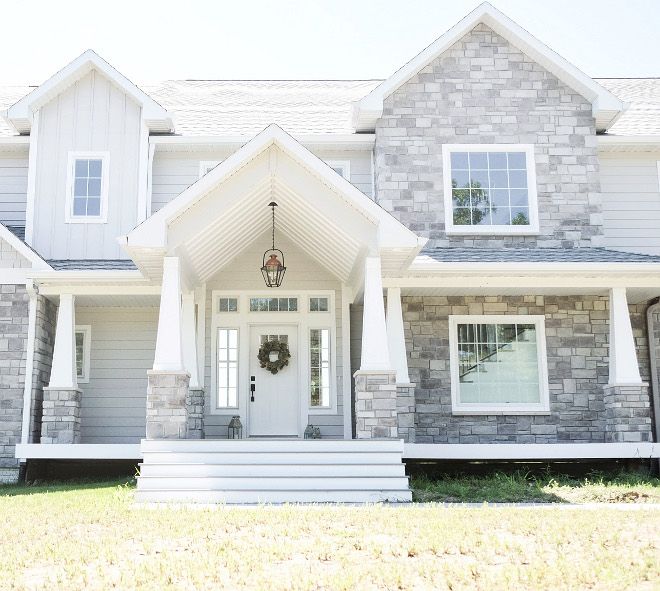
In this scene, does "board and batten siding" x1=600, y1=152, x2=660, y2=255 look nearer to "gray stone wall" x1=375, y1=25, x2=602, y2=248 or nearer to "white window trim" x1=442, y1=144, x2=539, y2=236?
"gray stone wall" x1=375, y1=25, x2=602, y2=248

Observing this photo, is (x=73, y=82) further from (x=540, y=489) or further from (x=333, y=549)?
(x=333, y=549)

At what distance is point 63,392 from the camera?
11477mm

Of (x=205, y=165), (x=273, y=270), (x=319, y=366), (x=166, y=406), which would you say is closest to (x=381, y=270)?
(x=273, y=270)

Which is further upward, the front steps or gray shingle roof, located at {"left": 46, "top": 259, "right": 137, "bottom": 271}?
gray shingle roof, located at {"left": 46, "top": 259, "right": 137, "bottom": 271}

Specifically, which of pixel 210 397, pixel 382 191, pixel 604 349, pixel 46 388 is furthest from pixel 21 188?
pixel 604 349

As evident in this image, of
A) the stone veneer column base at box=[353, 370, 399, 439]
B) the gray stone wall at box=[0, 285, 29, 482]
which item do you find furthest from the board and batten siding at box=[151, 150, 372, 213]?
the stone veneer column base at box=[353, 370, 399, 439]

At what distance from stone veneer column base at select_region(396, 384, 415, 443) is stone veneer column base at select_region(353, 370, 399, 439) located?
4.63 feet

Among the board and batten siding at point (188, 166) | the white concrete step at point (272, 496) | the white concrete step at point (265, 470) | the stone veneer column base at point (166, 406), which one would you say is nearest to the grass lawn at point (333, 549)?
the white concrete step at point (272, 496)

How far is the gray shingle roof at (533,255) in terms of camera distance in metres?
11.6

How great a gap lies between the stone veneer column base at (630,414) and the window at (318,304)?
14.9ft

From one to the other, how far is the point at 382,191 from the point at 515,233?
2223mm

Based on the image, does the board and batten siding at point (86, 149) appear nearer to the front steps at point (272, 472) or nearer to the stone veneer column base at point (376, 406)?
the front steps at point (272, 472)

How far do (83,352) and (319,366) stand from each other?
151 inches

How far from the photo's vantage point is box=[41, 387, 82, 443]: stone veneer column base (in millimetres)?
11422
